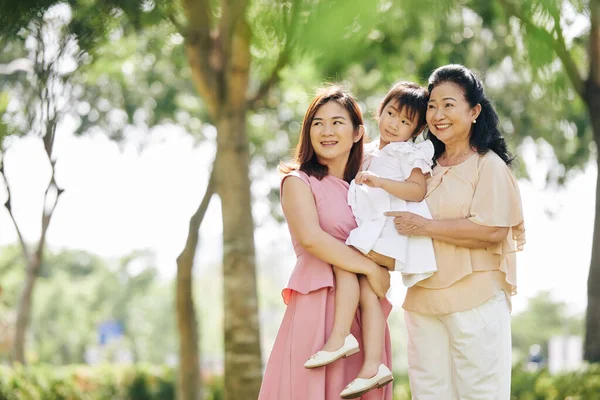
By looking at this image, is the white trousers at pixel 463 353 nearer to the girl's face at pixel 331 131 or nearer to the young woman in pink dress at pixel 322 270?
the young woman in pink dress at pixel 322 270

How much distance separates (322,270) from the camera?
13.3ft

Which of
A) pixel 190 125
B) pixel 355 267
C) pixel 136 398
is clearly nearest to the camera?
pixel 355 267

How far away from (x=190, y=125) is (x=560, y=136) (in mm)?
6003

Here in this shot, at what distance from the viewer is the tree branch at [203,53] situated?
25.5 ft

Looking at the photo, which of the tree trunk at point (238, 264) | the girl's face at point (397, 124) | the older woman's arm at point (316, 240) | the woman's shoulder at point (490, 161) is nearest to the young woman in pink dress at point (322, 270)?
the older woman's arm at point (316, 240)

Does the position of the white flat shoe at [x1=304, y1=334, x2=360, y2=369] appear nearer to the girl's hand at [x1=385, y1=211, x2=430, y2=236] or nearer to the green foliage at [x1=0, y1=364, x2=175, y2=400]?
the girl's hand at [x1=385, y1=211, x2=430, y2=236]

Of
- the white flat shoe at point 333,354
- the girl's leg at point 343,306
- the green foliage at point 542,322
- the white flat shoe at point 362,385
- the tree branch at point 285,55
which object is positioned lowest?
the green foliage at point 542,322

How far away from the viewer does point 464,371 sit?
4105 mm

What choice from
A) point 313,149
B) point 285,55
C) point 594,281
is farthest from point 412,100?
point 594,281

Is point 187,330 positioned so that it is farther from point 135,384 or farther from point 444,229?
point 444,229

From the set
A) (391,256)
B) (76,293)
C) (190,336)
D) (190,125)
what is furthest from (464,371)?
(76,293)

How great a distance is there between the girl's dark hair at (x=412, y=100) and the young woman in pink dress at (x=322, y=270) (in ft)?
0.62

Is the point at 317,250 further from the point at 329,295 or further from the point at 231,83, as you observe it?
the point at 231,83

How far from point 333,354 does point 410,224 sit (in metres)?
0.67
